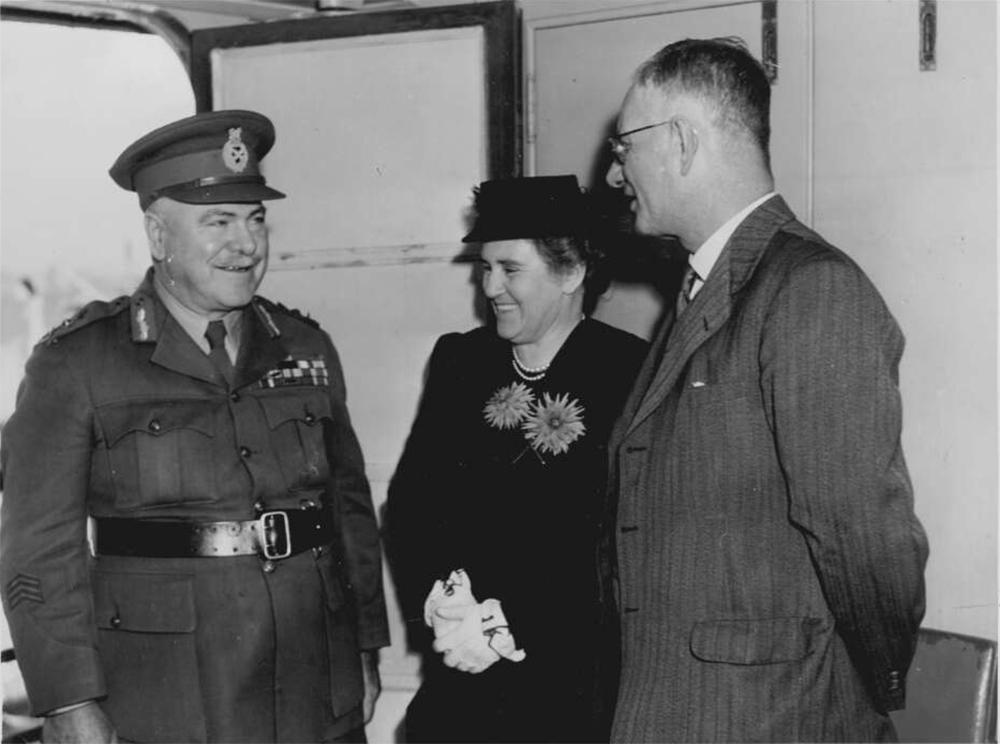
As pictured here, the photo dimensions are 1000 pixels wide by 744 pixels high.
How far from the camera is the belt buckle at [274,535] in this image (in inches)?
111

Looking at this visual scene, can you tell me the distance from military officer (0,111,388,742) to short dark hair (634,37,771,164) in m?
1.23

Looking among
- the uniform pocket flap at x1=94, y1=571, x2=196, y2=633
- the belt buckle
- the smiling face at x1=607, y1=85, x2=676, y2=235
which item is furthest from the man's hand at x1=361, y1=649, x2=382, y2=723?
the smiling face at x1=607, y1=85, x2=676, y2=235

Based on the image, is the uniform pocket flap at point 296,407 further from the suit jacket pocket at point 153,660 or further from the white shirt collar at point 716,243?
the white shirt collar at point 716,243

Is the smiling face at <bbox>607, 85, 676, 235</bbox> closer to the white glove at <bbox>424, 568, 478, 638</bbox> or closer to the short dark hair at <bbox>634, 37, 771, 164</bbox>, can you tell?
the short dark hair at <bbox>634, 37, 771, 164</bbox>

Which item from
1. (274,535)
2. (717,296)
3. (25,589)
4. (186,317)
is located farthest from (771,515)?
(25,589)

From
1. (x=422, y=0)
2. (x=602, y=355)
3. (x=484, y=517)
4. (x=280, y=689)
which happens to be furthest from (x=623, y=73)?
(x=280, y=689)

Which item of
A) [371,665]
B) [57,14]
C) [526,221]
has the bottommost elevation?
[371,665]

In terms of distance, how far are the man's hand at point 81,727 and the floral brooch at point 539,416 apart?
1195 millimetres

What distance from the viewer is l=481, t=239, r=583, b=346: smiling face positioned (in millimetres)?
2984

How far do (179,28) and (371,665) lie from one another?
239cm

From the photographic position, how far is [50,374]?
2.75 meters

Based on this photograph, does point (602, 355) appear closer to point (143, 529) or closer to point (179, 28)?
point (143, 529)

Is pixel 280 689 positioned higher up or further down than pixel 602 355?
further down

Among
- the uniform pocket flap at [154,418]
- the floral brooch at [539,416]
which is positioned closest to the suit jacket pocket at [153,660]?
the uniform pocket flap at [154,418]
